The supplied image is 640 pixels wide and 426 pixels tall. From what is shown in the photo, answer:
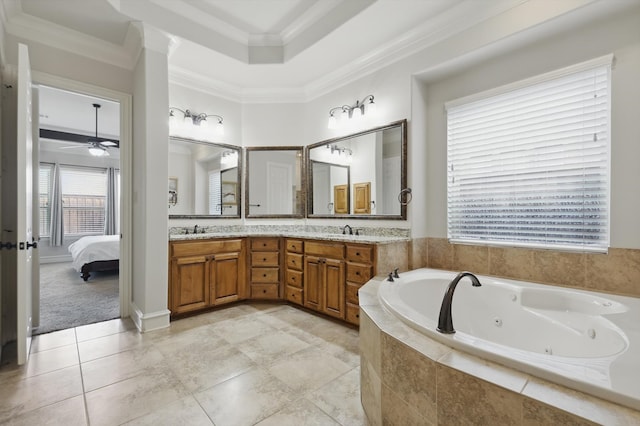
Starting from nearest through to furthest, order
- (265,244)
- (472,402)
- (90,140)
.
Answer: (472,402) → (265,244) → (90,140)

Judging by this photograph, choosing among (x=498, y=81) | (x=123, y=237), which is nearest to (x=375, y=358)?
(x=498, y=81)

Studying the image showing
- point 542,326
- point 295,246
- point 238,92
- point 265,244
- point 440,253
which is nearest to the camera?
point 542,326

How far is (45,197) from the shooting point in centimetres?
638

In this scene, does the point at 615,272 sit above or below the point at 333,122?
below

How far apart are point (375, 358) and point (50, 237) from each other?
7.83 m

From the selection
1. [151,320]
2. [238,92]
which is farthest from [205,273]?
[238,92]

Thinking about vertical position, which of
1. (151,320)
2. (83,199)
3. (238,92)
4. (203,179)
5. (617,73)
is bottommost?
(151,320)

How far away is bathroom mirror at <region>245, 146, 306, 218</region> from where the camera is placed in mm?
3838

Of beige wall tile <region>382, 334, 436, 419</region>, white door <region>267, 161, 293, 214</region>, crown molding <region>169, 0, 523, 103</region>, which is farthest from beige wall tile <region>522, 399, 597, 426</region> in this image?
white door <region>267, 161, 293, 214</region>

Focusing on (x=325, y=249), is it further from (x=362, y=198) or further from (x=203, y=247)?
(x=203, y=247)

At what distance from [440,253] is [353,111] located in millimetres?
1737

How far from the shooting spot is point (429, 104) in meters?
2.92

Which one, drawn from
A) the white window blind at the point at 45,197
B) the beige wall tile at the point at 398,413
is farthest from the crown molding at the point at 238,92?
the white window blind at the point at 45,197

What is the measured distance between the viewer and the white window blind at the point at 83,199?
6629 millimetres
